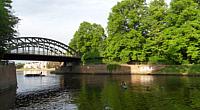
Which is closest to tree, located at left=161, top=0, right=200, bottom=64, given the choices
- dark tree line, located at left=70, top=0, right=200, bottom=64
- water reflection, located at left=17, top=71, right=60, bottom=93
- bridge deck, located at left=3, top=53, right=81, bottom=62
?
dark tree line, located at left=70, top=0, right=200, bottom=64

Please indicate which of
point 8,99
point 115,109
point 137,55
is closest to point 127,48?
point 137,55

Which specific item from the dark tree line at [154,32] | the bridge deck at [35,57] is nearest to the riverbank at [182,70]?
the dark tree line at [154,32]

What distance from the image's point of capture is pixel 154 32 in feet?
338

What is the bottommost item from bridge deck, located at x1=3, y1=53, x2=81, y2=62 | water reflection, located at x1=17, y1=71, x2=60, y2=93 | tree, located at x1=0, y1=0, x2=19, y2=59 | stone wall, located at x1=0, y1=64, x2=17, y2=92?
water reflection, located at x1=17, y1=71, x2=60, y2=93

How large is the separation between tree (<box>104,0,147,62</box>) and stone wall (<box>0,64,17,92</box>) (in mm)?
42699

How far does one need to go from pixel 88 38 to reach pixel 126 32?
31240 millimetres

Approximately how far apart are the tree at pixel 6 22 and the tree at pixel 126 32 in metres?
40.0

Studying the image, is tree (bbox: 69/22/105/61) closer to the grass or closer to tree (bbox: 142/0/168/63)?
tree (bbox: 142/0/168/63)

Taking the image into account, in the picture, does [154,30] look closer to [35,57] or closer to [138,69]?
[138,69]

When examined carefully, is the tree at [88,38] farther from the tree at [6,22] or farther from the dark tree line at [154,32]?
the tree at [6,22]

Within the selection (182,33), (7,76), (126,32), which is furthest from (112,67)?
(7,76)

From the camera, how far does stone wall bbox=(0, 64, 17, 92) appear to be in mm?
58694

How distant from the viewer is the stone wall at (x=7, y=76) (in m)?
58.7

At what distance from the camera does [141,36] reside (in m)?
103
